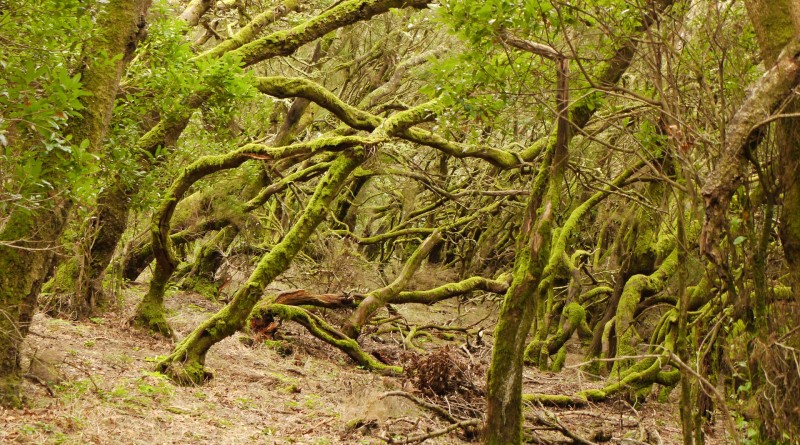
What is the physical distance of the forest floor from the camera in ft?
18.9

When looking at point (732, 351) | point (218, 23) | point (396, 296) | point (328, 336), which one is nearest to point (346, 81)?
point (218, 23)

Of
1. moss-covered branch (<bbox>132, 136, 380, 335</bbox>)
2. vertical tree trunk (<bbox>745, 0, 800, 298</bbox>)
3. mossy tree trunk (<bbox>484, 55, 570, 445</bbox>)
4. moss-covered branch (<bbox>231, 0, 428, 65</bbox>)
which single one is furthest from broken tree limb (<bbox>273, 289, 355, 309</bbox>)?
vertical tree trunk (<bbox>745, 0, 800, 298</bbox>)

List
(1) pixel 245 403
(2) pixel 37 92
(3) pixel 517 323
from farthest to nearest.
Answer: (1) pixel 245 403
(3) pixel 517 323
(2) pixel 37 92

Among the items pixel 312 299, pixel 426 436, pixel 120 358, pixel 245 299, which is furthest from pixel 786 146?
pixel 312 299

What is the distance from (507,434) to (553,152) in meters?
2.58

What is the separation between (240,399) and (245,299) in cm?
113

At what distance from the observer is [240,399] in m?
7.71

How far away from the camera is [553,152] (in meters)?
6.68

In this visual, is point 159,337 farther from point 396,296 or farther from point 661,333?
point 661,333

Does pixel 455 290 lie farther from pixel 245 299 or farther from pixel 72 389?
pixel 72 389

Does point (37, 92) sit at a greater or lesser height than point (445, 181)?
lesser

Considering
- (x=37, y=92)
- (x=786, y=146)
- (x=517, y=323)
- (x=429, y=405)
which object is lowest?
(x=429, y=405)

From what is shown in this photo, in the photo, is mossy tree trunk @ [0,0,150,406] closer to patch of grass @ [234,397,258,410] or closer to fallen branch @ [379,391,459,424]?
patch of grass @ [234,397,258,410]

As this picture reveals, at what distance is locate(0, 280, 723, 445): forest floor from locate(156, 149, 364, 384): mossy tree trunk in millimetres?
221
